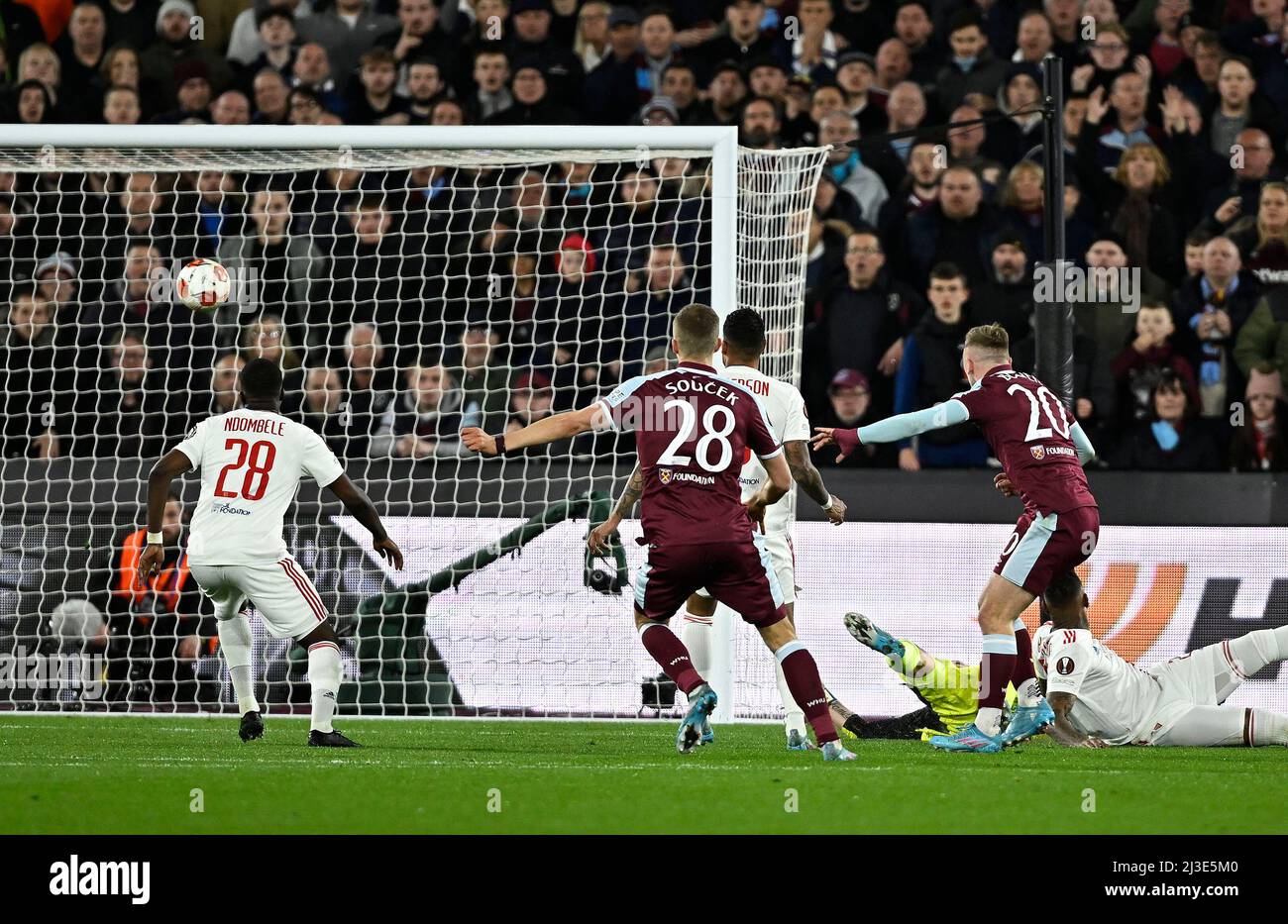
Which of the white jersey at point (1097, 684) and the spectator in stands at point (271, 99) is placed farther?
the spectator in stands at point (271, 99)

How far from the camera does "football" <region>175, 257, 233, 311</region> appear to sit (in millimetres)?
8781

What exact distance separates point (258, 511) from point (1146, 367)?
570 centimetres

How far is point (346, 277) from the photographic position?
1085 centimetres

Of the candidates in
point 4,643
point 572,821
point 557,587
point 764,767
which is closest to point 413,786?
point 572,821

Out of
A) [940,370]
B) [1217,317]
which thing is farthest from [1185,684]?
[1217,317]

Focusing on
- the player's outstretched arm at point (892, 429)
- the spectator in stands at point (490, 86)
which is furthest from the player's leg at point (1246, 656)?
the spectator in stands at point (490, 86)

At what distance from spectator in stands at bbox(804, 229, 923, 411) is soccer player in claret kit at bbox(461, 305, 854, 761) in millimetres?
4264

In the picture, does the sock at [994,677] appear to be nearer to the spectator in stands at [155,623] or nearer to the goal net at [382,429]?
the goal net at [382,429]

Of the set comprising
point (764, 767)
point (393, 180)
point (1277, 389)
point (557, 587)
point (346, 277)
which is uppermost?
point (393, 180)

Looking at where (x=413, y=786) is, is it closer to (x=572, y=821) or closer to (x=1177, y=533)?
(x=572, y=821)

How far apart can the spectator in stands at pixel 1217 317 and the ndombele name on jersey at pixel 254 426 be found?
5954mm

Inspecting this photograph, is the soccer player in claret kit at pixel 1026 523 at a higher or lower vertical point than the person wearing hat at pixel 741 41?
lower

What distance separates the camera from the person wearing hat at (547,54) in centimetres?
1247

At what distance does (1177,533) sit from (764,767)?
413cm
